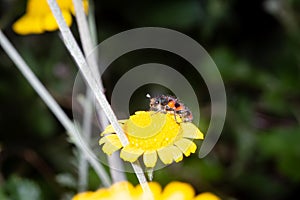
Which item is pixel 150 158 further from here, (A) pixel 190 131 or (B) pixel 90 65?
(B) pixel 90 65

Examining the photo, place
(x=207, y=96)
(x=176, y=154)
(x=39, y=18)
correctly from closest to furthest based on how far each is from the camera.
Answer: (x=176, y=154), (x=39, y=18), (x=207, y=96)

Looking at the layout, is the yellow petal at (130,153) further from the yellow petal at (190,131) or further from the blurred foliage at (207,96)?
the blurred foliage at (207,96)

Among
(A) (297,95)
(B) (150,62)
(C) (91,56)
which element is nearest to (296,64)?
(A) (297,95)

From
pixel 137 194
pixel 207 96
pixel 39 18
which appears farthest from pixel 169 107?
pixel 207 96

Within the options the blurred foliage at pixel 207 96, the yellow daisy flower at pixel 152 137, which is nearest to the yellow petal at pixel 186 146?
the yellow daisy flower at pixel 152 137

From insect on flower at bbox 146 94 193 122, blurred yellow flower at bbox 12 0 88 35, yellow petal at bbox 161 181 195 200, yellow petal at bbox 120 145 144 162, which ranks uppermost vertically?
blurred yellow flower at bbox 12 0 88 35

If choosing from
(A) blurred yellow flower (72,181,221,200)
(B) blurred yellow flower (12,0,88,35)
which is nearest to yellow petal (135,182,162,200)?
(A) blurred yellow flower (72,181,221,200)

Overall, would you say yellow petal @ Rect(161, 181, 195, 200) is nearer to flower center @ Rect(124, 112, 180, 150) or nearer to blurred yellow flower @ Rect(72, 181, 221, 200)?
blurred yellow flower @ Rect(72, 181, 221, 200)
